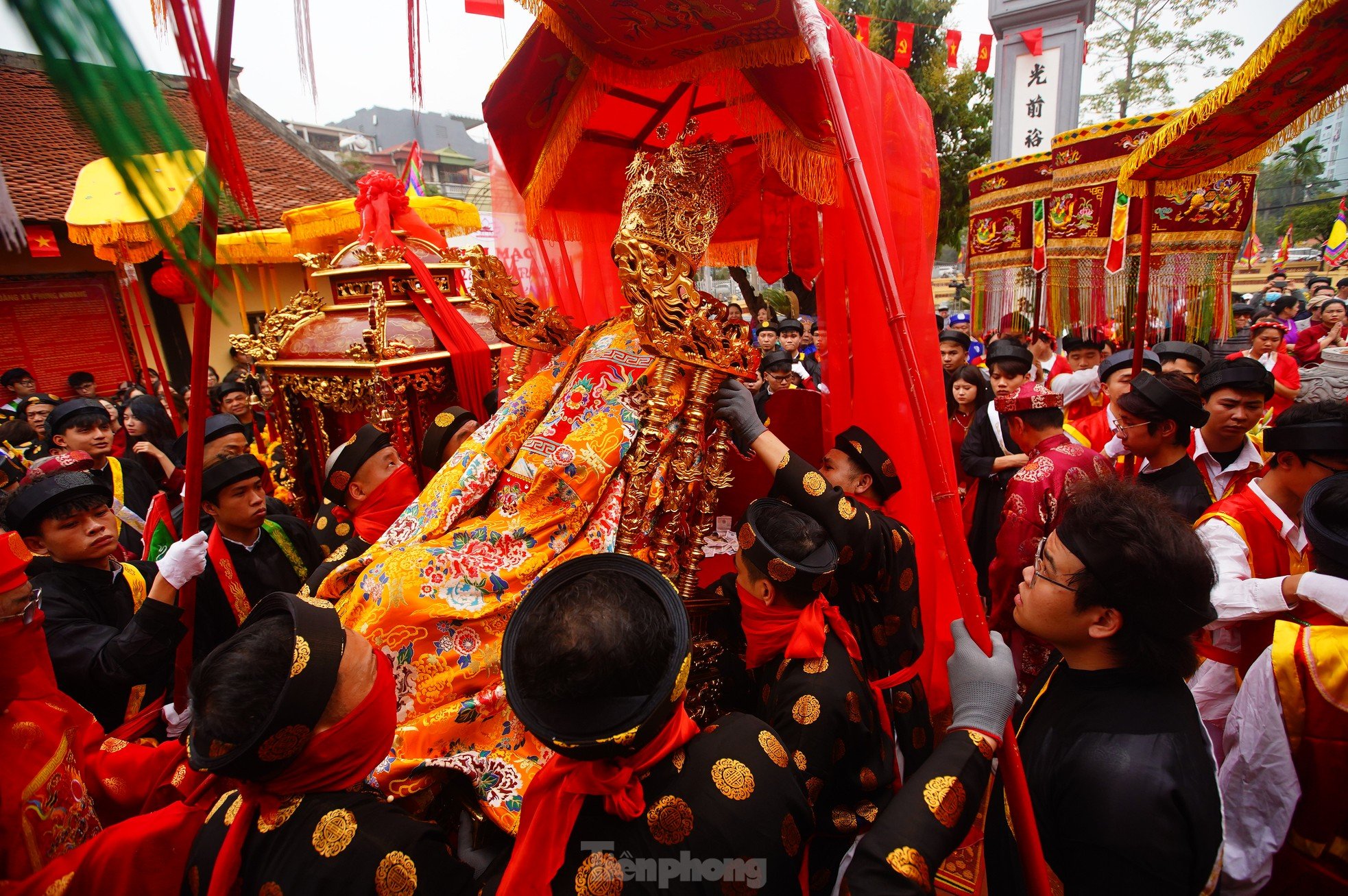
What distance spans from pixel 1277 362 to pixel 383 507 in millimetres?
6894

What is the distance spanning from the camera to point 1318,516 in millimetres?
1798

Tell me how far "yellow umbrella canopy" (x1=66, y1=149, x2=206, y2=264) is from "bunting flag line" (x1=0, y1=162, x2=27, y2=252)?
0.13 metres

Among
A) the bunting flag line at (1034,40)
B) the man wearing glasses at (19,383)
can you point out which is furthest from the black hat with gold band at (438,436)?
the bunting flag line at (1034,40)

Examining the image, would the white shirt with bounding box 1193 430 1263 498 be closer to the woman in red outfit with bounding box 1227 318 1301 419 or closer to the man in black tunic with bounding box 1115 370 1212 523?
the man in black tunic with bounding box 1115 370 1212 523

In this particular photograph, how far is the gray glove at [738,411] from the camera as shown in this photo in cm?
222

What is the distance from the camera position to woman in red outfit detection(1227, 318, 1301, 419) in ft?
15.8

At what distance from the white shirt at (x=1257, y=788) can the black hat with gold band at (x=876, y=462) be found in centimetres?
109

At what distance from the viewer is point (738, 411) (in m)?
2.21

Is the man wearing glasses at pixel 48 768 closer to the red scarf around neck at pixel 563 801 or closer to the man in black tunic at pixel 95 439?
the red scarf around neck at pixel 563 801

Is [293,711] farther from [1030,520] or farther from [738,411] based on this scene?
[1030,520]

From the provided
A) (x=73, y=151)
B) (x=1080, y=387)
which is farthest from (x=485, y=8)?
(x=73, y=151)

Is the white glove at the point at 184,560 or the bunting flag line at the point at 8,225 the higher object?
the bunting flag line at the point at 8,225

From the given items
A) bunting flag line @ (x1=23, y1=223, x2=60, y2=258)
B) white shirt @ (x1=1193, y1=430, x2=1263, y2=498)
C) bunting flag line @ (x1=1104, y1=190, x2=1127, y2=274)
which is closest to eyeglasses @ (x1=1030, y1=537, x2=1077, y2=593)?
white shirt @ (x1=1193, y1=430, x2=1263, y2=498)

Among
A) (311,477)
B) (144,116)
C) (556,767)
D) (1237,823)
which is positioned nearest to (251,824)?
(556,767)
